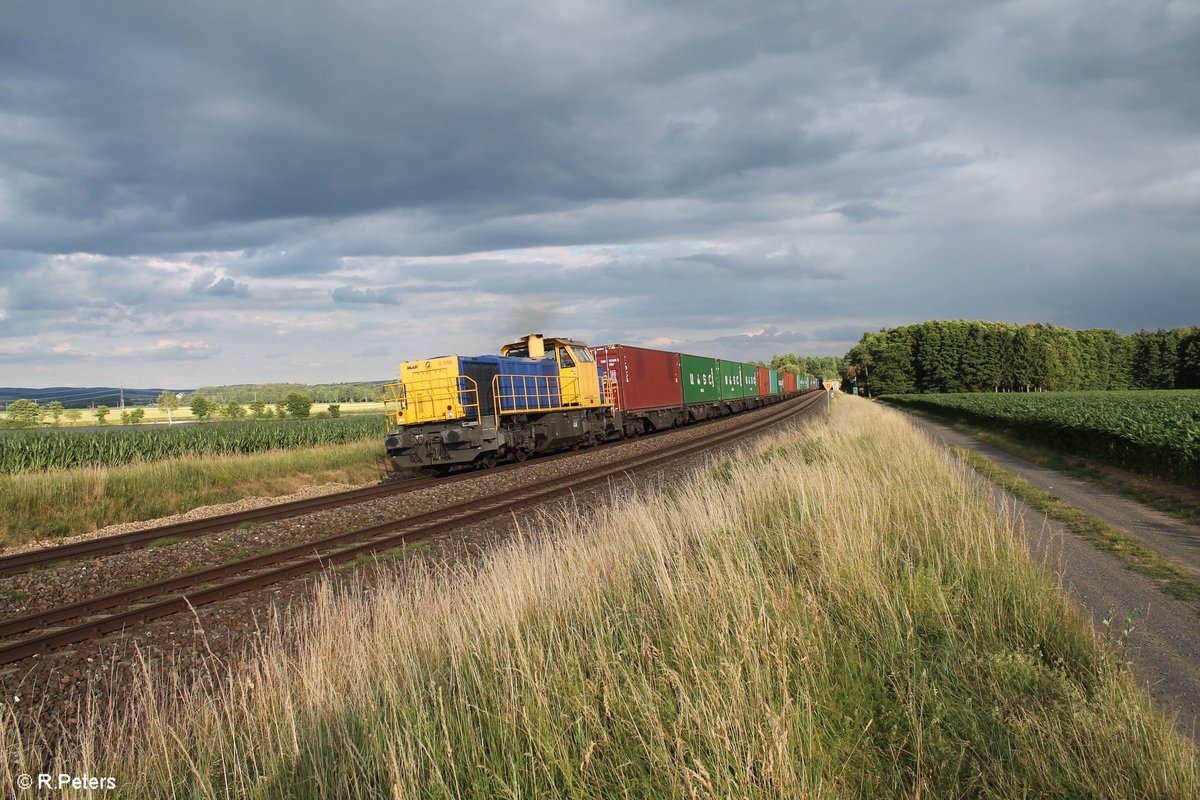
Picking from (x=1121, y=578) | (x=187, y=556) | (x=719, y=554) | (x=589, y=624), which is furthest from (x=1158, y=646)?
(x=187, y=556)

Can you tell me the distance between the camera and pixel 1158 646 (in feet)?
16.2

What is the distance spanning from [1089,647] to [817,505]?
2.93 meters

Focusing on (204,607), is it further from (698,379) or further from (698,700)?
(698,379)

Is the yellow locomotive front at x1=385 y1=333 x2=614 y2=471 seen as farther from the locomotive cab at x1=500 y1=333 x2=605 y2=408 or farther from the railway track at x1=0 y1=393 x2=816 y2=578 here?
the railway track at x1=0 y1=393 x2=816 y2=578

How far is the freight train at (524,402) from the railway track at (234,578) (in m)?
4.25

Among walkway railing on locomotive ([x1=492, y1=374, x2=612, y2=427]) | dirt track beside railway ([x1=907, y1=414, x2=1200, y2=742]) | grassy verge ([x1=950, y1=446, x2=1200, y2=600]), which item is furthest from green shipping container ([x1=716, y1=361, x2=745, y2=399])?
dirt track beside railway ([x1=907, y1=414, x2=1200, y2=742])

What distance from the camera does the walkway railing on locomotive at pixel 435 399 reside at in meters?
17.9

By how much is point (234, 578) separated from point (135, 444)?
1626cm

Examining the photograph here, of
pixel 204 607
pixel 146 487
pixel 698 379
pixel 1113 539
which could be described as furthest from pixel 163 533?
pixel 698 379

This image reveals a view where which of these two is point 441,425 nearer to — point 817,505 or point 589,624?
point 817,505

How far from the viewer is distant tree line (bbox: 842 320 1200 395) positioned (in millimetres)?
92375

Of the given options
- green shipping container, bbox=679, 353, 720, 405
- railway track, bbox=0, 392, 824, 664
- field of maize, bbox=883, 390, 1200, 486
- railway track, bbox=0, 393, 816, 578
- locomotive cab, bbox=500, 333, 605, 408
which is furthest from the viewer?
green shipping container, bbox=679, 353, 720, 405

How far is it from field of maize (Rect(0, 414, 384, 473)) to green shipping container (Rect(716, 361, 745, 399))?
2395 cm

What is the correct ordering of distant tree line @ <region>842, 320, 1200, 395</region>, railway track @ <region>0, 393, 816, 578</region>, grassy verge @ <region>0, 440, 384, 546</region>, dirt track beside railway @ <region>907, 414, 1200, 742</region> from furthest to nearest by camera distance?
distant tree line @ <region>842, 320, 1200, 395</region>
grassy verge @ <region>0, 440, 384, 546</region>
railway track @ <region>0, 393, 816, 578</region>
dirt track beside railway @ <region>907, 414, 1200, 742</region>
